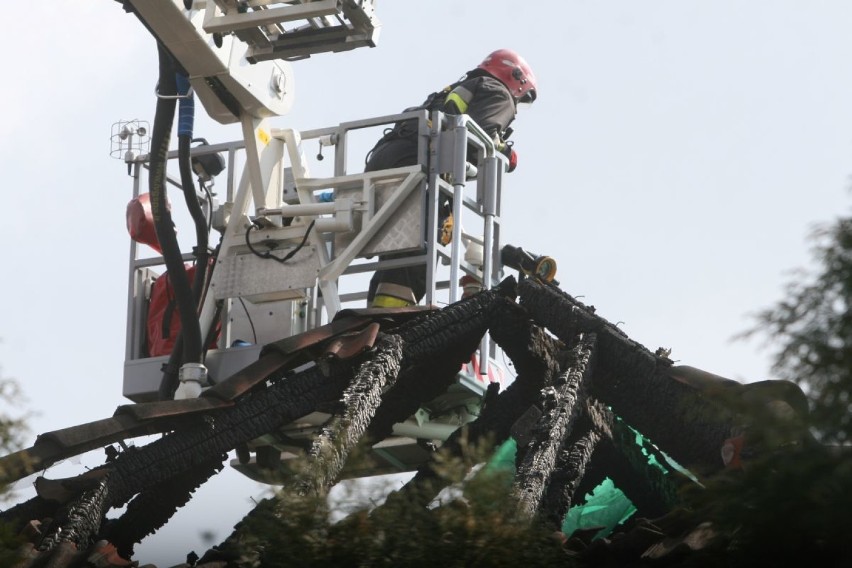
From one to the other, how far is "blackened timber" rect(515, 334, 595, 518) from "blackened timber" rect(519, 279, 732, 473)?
18 centimetres

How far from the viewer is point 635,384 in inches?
443

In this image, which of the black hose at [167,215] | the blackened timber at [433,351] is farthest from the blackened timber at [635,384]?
the black hose at [167,215]

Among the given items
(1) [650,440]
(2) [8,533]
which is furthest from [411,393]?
(2) [8,533]

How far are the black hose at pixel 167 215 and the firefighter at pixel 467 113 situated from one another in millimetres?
1568

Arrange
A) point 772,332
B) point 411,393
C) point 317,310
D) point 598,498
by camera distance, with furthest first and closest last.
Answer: point 317,310 → point 598,498 → point 411,393 → point 772,332

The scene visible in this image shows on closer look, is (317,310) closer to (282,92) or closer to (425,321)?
(282,92)

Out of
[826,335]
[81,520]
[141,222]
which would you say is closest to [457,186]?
[141,222]

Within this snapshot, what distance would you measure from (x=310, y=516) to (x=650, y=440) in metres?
4.73

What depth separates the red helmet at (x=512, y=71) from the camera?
1602 centimetres

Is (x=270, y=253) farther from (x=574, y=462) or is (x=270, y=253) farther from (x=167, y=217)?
(x=574, y=462)

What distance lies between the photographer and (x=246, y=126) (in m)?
14.5

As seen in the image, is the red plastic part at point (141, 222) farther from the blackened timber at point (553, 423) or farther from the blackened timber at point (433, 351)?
the blackened timber at point (553, 423)

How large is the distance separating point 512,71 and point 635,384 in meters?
5.57

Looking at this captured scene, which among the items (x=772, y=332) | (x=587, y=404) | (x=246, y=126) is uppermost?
(x=246, y=126)
